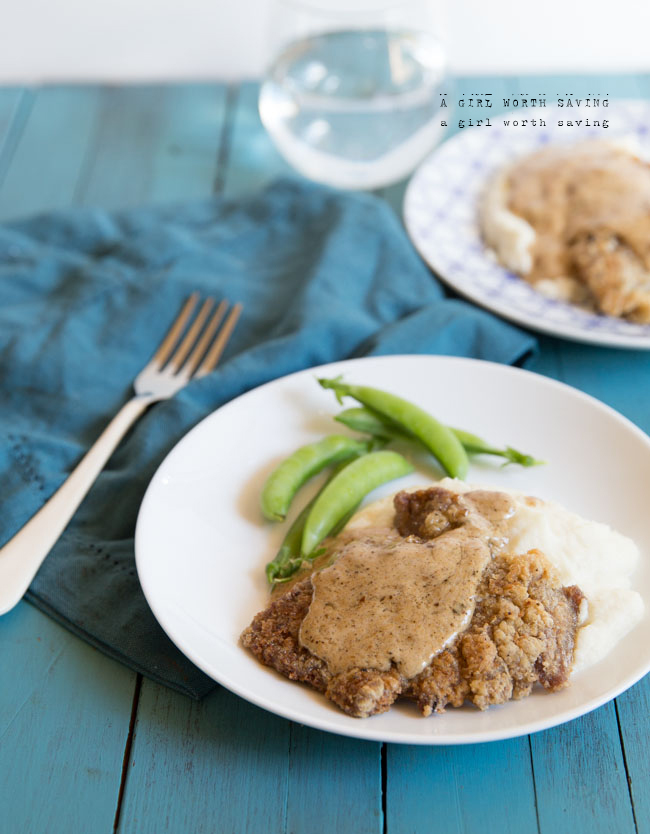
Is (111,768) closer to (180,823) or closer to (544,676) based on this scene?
(180,823)

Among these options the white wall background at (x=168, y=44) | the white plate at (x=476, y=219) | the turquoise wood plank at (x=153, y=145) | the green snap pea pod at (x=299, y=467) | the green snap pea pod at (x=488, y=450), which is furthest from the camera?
the white wall background at (x=168, y=44)

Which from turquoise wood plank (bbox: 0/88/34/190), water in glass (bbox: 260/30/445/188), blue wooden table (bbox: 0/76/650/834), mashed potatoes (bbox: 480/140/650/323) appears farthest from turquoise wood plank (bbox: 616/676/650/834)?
turquoise wood plank (bbox: 0/88/34/190)

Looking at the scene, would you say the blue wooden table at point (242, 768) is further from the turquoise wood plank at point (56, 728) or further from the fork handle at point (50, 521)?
the fork handle at point (50, 521)

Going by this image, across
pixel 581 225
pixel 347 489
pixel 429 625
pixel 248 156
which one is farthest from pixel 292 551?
pixel 248 156

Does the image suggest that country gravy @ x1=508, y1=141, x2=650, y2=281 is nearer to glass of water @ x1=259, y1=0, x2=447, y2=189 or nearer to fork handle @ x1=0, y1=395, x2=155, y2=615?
glass of water @ x1=259, y1=0, x2=447, y2=189

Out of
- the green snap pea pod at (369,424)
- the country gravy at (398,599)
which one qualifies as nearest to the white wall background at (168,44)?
the green snap pea pod at (369,424)
